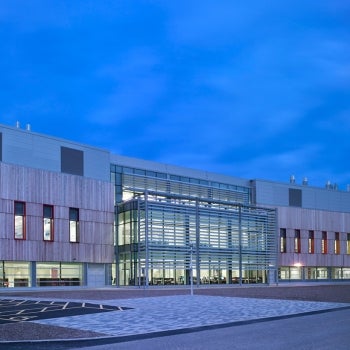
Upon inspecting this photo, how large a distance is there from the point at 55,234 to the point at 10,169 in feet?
23.5

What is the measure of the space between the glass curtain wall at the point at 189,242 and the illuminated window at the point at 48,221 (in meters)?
7.94

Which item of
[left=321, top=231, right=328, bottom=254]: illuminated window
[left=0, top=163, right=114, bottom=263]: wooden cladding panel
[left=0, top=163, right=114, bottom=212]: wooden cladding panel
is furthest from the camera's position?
[left=321, top=231, right=328, bottom=254]: illuminated window

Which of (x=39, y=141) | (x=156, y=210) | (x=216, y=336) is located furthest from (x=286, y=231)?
(x=216, y=336)

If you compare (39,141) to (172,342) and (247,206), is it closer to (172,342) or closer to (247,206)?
(247,206)

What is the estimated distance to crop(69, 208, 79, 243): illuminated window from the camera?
52375 millimetres

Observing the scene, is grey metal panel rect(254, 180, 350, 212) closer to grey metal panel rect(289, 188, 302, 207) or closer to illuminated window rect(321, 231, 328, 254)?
grey metal panel rect(289, 188, 302, 207)

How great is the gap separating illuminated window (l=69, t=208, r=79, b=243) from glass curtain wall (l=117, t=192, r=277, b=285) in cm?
520

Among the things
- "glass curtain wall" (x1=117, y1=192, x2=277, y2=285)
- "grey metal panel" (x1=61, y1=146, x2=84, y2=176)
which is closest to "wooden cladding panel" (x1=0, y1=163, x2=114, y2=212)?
"grey metal panel" (x1=61, y1=146, x2=84, y2=176)

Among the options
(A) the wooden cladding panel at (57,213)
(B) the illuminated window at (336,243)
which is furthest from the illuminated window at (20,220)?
(B) the illuminated window at (336,243)

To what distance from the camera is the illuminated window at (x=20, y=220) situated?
4832 cm

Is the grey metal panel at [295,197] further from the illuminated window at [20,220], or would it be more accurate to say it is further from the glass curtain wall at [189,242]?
the illuminated window at [20,220]

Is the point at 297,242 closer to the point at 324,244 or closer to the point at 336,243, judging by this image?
the point at 324,244

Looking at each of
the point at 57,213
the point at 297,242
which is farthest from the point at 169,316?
the point at 297,242

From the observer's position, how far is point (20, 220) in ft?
160
